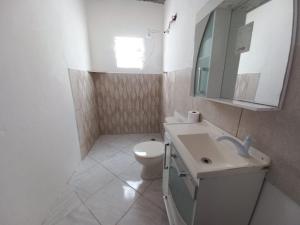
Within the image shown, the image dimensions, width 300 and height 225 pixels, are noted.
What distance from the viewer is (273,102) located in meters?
0.63

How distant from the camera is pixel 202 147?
0.99 m

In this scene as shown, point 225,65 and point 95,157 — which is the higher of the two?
point 225,65

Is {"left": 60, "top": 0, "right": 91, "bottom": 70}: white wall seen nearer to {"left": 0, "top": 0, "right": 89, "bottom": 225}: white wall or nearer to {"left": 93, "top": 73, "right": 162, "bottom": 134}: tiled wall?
{"left": 0, "top": 0, "right": 89, "bottom": 225}: white wall

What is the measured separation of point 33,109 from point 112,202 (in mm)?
1179

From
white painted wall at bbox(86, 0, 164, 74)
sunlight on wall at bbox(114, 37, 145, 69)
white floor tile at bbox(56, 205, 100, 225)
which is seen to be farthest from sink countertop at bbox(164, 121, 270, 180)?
white painted wall at bbox(86, 0, 164, 74)

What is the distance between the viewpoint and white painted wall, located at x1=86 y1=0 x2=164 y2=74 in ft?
8.09

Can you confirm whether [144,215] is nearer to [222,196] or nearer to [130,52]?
[222,196]

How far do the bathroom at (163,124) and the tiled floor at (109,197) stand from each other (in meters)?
0.01

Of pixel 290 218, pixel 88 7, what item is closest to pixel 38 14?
pixel 88 7

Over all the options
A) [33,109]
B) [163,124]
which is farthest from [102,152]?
[163,124]

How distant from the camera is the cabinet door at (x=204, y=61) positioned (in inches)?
41.0

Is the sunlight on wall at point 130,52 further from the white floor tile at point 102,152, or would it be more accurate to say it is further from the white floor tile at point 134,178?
the white floor tile at point 134,178

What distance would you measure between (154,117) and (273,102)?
96.3 inches

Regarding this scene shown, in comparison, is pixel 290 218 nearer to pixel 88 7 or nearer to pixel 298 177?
pixel 298 177
